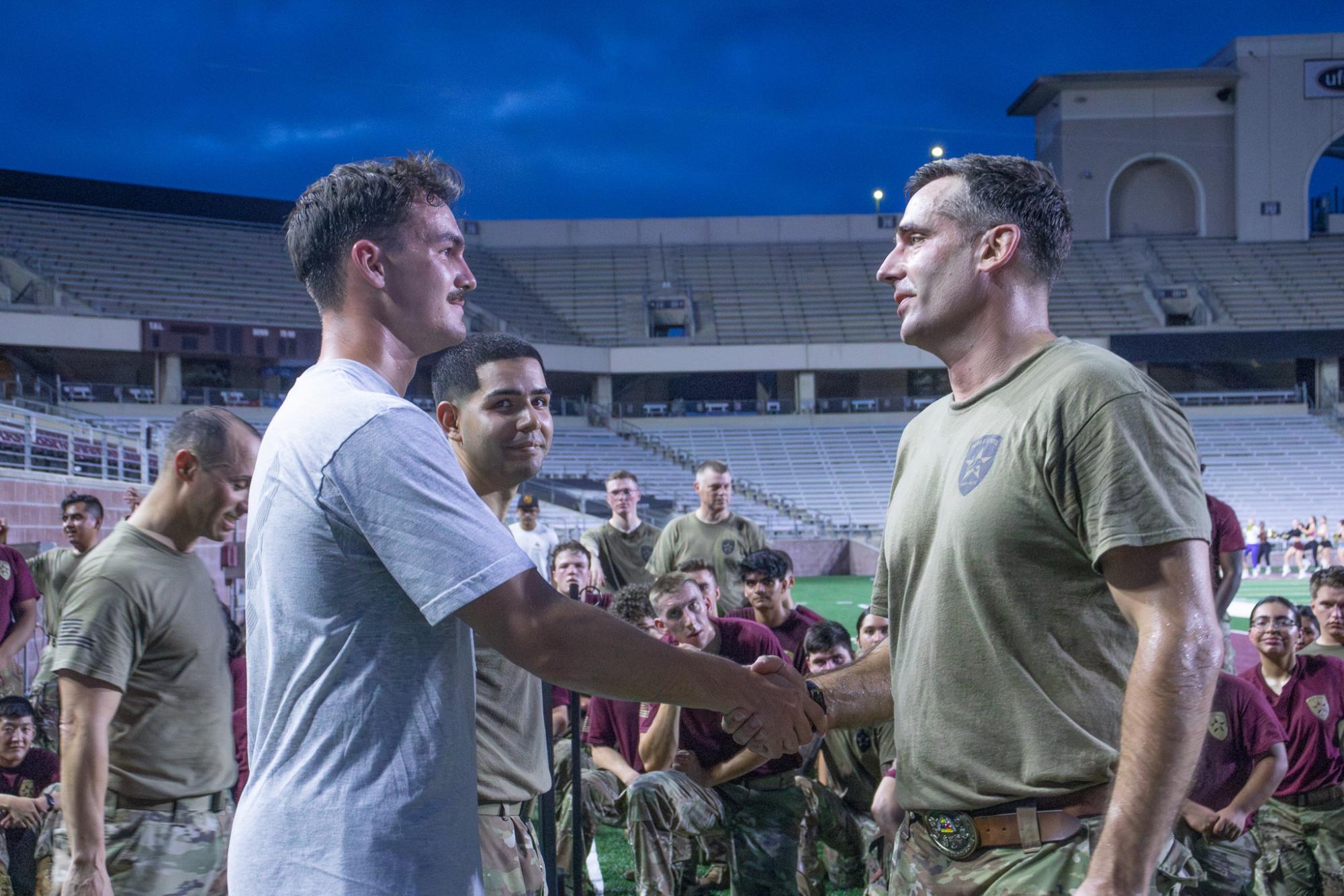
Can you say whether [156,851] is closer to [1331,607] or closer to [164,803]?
[164,803]

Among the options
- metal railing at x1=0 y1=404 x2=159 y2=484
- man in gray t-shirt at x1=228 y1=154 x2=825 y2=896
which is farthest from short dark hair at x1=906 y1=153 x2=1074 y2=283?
metal railing at x1=0 y1=404 x2=159 y2=484

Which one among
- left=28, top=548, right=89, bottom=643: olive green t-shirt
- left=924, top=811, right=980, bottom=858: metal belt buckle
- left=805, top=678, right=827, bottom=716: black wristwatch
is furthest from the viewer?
left=28, top=548, right=89, bottom=643: olive green t-shirt

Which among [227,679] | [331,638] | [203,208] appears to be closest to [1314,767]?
[227,679]

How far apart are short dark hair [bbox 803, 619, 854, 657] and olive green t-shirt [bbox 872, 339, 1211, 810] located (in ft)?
11.6

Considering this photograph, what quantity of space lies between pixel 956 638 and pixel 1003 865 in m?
0.43

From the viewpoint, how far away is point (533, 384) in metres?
3.73

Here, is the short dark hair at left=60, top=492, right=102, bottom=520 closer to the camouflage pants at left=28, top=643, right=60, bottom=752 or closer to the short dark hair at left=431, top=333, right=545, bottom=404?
the camouflage pants at left=28, top=643, right=60, bottom=752

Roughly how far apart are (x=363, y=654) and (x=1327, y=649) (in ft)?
20.2

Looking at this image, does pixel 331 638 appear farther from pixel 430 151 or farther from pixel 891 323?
pixel 891 323

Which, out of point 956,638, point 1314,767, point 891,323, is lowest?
point 1314,767

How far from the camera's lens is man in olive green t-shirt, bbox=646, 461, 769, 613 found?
855 centimetres

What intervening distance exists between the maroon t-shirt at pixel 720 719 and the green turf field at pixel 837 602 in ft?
3.36

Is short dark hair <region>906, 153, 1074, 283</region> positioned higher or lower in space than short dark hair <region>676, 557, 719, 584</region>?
higher

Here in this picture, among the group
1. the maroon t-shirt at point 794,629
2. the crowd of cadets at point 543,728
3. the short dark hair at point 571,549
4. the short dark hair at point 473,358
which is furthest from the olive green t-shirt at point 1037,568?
the short dark hair at point 571,549
